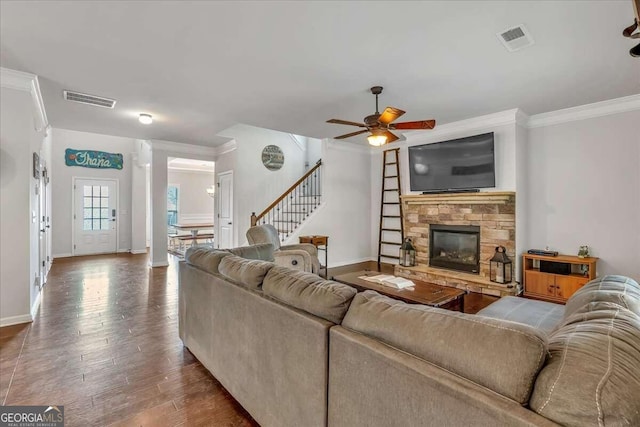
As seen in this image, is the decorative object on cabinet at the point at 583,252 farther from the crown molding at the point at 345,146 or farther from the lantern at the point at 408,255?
the crown molding at the point at 345,146

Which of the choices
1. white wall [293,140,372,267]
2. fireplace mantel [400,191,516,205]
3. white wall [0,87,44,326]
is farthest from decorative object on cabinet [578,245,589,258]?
white wall [0,87,44,326]

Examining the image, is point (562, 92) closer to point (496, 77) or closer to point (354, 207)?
point (496, 77)

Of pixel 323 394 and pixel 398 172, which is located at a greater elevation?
pixel 398 172

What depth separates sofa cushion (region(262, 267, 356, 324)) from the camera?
53.0 inches

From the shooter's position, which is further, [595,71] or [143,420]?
[595,71]

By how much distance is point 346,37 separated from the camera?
252 cm

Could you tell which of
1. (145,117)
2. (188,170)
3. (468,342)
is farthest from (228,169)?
(468,342)

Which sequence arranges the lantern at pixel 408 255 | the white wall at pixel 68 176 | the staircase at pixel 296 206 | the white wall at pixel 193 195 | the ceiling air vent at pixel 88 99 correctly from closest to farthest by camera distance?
the ceiling air vent at pixel 88 99, the lantern at pixel 408 255, the staircase at pixel 296 206, the white wall at pixel 68 176, the white wall at pixel 193 195

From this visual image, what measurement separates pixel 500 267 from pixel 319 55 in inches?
147

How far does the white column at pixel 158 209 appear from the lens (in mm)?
6402

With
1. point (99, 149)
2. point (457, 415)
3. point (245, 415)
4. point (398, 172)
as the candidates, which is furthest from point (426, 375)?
point (99, 149)

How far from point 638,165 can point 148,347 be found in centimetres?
583

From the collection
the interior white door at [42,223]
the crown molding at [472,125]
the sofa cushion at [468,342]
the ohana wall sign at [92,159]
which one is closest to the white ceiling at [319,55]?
the crown molding at [472,125]

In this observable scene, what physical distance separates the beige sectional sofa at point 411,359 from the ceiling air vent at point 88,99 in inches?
135
